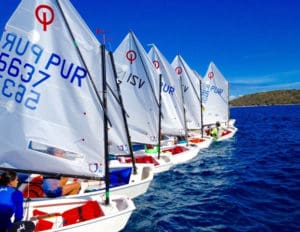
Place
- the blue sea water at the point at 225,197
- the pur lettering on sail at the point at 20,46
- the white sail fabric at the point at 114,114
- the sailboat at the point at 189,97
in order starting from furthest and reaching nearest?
the sailboat at the point at 189,97 < the white sail fabric at the point at 114,114 < the blue sea water at the point at 225,197 < the pur lettering on sail at the point at 20,46

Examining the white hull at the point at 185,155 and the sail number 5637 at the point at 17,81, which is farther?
the white hull at the point at 185,155

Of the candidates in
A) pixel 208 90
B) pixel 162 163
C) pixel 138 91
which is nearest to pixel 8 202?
pixel 162 163

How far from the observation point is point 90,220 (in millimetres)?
9898

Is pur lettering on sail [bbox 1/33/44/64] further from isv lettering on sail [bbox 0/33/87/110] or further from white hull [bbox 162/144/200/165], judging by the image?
white hull [bbox 162/144/200/165]

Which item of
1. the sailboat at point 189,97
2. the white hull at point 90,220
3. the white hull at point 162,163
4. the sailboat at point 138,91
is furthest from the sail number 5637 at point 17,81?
the sailboat at point 189,97

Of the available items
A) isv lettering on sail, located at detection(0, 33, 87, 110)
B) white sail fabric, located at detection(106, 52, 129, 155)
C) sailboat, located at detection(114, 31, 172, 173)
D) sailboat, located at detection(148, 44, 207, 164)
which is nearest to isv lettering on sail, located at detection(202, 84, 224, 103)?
sailboat, located at detection(148, 44, 207, 164)

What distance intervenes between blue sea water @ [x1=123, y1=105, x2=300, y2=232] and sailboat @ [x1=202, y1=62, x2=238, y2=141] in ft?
43.6

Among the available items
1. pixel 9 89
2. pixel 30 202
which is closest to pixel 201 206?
pixel 30 202

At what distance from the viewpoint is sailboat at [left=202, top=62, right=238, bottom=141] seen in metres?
38.2

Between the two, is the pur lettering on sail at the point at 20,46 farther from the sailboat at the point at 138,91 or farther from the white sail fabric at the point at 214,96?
the white sail fabric at the point at 214,96

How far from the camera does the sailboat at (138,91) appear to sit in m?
21.5

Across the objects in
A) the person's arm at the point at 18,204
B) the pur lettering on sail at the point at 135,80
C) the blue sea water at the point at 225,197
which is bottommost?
the blue sea water at the point at 225,197

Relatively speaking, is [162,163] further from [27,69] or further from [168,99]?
[27,69]

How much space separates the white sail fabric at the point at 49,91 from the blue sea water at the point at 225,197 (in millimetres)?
3411
